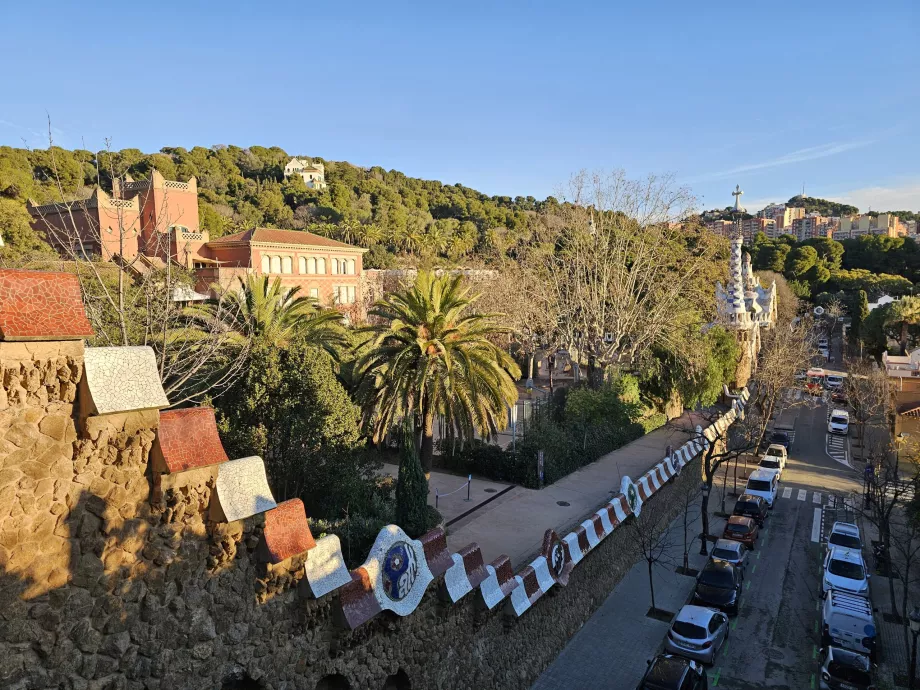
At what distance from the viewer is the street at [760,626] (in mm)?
11633

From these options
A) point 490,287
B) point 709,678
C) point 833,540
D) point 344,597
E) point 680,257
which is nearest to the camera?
point 344,597

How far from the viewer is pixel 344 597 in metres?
6.27

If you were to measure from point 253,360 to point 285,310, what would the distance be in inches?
136

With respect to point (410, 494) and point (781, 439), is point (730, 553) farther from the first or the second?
point (781, 439)

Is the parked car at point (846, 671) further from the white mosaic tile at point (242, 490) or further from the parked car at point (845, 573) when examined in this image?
the white mosaic tile at point (242, 490)

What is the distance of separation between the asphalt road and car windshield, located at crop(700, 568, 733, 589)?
822 mm

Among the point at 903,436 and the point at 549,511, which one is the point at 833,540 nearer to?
the point at 549,511

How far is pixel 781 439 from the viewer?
1187 inches

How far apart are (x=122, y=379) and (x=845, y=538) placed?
19294 millimetres

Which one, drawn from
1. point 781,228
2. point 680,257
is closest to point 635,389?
point 680,257

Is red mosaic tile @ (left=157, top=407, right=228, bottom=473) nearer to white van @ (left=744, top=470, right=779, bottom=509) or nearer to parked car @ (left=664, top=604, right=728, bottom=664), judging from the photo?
parked car @ (left=664, top=604, right=728, bottom=664)

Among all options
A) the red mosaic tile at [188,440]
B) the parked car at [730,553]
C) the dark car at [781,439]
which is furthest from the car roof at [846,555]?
the red mosaic tile at [188,440]

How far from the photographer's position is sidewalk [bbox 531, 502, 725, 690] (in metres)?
11.4

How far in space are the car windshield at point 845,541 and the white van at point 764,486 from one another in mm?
4142
